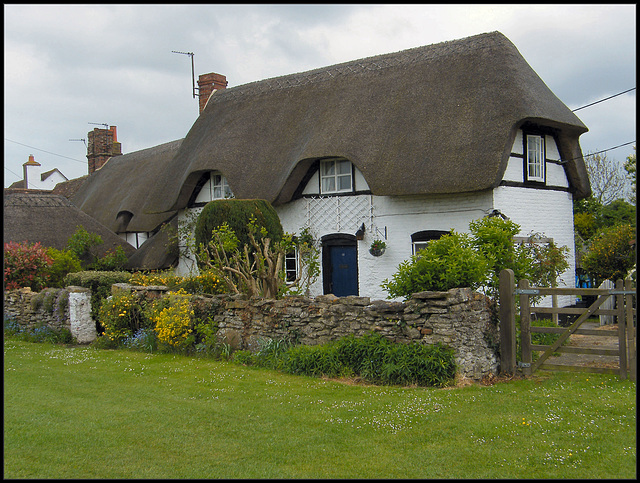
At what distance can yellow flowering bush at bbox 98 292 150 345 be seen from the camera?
13.3m

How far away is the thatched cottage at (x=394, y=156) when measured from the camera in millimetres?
14430

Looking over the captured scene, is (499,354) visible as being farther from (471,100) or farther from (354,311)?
(471,100)

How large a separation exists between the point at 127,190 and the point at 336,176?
1382 centimetres

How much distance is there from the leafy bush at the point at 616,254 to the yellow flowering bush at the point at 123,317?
1189 cm

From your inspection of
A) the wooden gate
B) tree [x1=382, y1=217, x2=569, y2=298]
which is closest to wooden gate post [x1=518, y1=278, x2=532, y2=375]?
the wooden gate

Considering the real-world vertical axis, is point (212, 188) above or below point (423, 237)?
above

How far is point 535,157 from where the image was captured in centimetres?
1570

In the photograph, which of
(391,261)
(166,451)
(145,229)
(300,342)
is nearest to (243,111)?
(145,229)

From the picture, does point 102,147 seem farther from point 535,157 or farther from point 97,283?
point 535,157

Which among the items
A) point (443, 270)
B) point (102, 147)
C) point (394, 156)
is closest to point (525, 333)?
point (443, 270)

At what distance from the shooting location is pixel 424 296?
29.7ft

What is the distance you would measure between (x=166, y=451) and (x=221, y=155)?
13.9 meters

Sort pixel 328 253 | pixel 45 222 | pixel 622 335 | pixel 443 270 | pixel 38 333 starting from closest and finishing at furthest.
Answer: pixel 622 335, pixel 443 270, pixel 38 333, pixel 328 253, pixel 45 222

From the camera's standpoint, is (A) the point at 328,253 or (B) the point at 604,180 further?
(B) the point at 604,180
